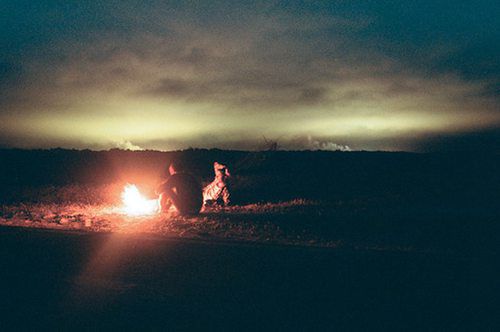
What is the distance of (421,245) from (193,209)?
7.37 m

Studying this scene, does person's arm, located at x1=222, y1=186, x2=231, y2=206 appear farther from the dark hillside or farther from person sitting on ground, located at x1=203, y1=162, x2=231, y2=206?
the dark hillside

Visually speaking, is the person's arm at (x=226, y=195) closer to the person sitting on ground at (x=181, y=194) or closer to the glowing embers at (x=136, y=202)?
the person sitting on ground at (x=181, y=194)

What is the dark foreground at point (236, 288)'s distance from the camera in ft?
19.1

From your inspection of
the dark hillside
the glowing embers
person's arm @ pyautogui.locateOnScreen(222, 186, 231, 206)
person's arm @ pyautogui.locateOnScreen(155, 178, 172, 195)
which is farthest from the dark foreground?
the dark hillside

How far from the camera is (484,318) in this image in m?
5.89

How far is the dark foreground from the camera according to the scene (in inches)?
229

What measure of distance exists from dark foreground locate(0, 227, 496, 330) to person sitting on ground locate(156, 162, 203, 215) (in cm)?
558

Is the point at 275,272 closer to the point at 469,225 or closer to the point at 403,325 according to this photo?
the point at 403,325

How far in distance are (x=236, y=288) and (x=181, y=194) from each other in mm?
8949

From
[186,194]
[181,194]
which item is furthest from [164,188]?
[186,194]

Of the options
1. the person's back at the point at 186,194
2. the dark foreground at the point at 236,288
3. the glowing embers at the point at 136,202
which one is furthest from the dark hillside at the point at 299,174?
the dark foreground at the point at 236,288

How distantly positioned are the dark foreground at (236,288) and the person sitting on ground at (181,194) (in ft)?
18.3

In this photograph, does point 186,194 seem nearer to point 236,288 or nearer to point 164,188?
point 164,188

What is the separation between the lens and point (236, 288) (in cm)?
700
